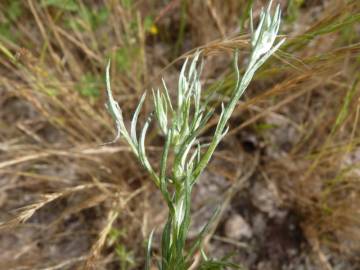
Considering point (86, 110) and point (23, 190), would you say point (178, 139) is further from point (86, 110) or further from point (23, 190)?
point (23, 190)

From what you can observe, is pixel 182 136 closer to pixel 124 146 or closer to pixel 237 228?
pixel 124 146

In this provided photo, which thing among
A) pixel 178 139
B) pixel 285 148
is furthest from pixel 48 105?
pixel 178 139

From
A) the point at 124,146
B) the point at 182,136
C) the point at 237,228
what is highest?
the point at 182,136

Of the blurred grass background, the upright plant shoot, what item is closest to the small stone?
the blurred grass background

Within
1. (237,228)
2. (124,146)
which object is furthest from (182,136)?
(237,228)

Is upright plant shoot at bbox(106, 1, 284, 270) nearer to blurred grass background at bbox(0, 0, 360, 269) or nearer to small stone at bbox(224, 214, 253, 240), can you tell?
blurred grass background at bbox(0, 0, 360, 269)

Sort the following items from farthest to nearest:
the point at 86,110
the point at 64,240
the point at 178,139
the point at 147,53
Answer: the point at 147,53 → the point at 64,240 → the point at 86,110 → the point at 178,139
